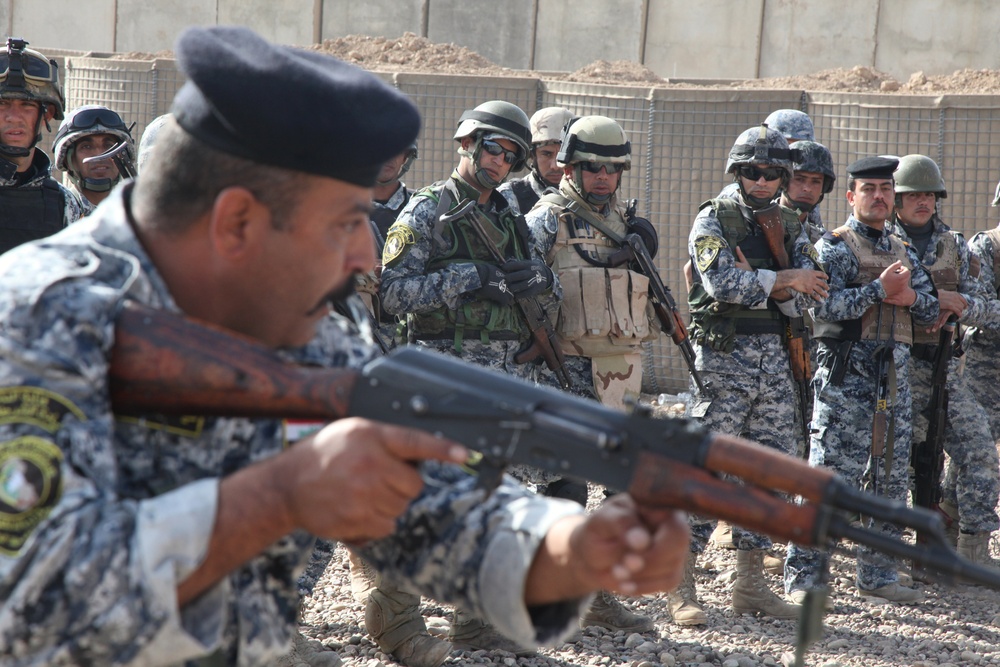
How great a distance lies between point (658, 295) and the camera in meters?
6.02

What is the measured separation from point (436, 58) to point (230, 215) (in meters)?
11.7

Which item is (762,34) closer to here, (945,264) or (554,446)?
(945,264)

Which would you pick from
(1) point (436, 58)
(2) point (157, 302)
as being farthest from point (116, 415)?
(1) point (436, 58)

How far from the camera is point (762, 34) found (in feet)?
50.9

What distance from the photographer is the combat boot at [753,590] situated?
561 cm

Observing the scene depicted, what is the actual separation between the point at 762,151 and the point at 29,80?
369 cm

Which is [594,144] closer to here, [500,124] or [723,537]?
[500,124]

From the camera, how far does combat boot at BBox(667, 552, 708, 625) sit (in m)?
5.37

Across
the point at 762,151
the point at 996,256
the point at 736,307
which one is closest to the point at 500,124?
the point at 762,151

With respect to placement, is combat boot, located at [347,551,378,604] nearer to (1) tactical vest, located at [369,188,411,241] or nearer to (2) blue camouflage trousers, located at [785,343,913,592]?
(1) tactical vest, located at [369,188,411,241]

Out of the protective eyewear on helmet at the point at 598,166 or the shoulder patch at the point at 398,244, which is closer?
the shoulder patch at the point at 398,244

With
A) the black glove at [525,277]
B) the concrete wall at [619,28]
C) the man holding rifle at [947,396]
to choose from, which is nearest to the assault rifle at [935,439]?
the man holding rifle at [947,396]

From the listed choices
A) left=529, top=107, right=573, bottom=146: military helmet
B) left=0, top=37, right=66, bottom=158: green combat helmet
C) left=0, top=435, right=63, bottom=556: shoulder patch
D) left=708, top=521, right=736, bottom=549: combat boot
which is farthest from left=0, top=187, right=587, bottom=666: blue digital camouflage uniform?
left=529, top=107, right=573, bottom=146: military helmet

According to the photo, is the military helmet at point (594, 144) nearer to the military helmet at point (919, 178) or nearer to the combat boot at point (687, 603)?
the military helmet at point (919, 178)
